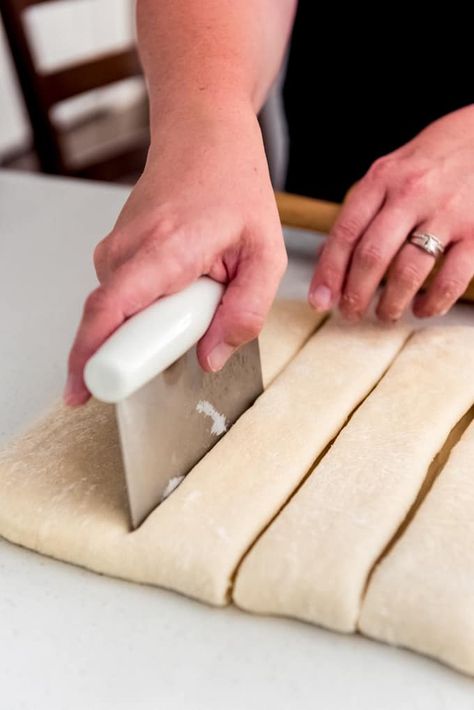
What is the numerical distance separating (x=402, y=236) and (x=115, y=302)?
0.39 m

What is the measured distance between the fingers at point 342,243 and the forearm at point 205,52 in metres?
0.17

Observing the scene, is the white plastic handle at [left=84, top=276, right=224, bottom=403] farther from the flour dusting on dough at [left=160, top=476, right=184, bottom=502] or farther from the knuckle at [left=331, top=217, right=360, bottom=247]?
the knuckle at [left=331, top=217, right=360, bottom=247]

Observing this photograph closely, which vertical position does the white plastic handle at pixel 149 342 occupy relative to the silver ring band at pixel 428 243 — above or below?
above

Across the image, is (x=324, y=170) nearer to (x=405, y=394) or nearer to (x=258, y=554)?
(x=405, y=394)

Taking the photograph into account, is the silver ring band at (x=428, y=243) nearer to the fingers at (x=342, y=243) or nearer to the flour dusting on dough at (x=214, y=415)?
the fingers at (x=342, y=243)

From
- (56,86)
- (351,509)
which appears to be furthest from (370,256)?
(56,86)

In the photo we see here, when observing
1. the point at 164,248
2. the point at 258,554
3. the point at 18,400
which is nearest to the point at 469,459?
the point at 258,554

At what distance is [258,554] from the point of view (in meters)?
0.75

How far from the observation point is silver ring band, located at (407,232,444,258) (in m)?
1.01

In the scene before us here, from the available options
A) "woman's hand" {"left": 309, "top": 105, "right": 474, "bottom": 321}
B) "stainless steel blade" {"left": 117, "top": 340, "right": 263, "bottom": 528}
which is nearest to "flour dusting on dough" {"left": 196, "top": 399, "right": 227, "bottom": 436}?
"stainless steel blade" {"left": 117, "top": 340, "right": 263, "bottom": 528}

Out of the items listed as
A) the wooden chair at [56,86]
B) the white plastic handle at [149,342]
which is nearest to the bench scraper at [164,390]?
the white plastic handle at [149,342]

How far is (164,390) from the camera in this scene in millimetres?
802

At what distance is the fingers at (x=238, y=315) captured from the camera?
0.82 metres

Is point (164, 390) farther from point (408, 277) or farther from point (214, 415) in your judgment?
point (408, 277)
